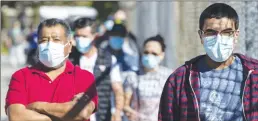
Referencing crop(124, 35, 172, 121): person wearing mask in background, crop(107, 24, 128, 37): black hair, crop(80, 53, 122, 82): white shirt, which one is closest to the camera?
crop(124, 35, 172, 121): person wearing mask in background

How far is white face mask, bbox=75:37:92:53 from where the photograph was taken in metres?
8.20

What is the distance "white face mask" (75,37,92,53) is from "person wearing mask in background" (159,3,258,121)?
337 centimetres

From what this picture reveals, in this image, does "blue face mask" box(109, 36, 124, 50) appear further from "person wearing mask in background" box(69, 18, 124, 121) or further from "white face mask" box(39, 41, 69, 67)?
"white face mask" box(39, 41, 69, 67)

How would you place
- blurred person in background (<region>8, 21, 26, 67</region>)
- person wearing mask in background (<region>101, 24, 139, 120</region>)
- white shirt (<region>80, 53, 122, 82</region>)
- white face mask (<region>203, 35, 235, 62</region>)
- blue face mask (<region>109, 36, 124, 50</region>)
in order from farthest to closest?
blurred person in background (<region>8, 21, 26, 67</region>) → blue face mask (<region>109, 36, 124, 50</region>) → person wearing mask in background (<region>101, 24, 139, 120</region>) → white shirt (<region>80, 53, 122, 82</region>) → white face mask (<region>203, 35, 235, 62</region>)

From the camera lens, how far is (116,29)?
29.2 ft

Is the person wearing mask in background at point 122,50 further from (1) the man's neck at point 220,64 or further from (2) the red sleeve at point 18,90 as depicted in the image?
(1) the man's neck at point 220,64

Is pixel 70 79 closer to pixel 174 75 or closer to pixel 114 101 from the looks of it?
pixel 174 75

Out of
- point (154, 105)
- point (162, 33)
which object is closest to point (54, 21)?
point (154, 105)

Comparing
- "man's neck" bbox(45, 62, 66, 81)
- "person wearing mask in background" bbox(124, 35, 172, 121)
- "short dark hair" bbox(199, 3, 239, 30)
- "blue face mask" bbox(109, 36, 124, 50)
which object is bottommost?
"person wearing mask in background" bbox(124, 35, 172, 121)

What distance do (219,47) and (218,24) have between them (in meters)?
0.14

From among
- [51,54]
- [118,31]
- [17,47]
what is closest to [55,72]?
[51,54]

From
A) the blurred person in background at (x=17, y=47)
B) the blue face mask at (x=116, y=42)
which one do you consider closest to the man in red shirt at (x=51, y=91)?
the blue face mask at (x=116, y=42)

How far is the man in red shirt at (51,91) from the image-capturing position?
5137 mm

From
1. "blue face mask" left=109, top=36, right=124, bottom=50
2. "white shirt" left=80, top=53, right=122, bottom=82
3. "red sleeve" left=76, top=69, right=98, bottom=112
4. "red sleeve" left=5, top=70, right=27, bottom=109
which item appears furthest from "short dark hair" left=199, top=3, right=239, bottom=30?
"blue face mask" left=109, top=36, right=124, bottom=50
